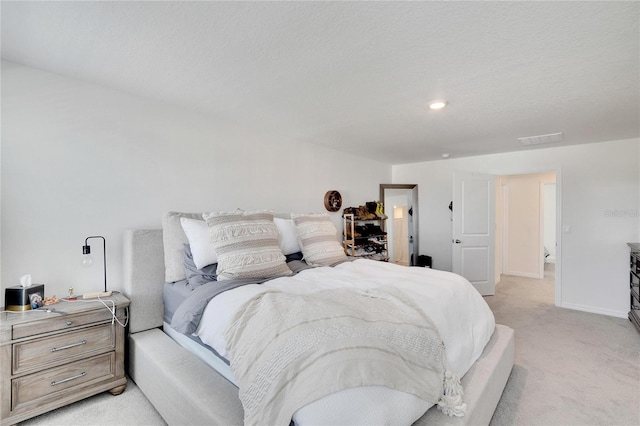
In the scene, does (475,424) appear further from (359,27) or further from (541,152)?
(541,152)

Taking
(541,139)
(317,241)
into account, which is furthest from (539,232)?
(317,241)

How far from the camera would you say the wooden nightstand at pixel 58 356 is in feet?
5.25

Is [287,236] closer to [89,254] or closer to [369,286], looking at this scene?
[369,286]

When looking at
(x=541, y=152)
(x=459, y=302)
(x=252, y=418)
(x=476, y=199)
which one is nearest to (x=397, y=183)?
(x=476, y=199)

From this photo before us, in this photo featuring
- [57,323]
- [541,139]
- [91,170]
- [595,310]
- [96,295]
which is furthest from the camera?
[595,310]

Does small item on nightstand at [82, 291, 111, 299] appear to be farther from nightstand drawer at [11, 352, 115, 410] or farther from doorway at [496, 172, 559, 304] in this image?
doorway at [496, 172, 559, 304]

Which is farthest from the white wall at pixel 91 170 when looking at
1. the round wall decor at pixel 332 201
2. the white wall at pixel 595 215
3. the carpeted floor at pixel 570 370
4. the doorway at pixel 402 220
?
the white wall at pixel 595 215

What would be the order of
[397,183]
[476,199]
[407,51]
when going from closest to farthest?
[407,51] < [476,199] < [397,183]

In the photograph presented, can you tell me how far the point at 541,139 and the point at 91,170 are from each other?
189 inches

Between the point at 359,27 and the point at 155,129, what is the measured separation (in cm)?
197

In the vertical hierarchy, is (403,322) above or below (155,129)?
below

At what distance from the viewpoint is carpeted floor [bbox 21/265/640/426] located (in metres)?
1.81

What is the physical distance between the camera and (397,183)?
18.5 ft

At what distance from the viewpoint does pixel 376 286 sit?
196cm
